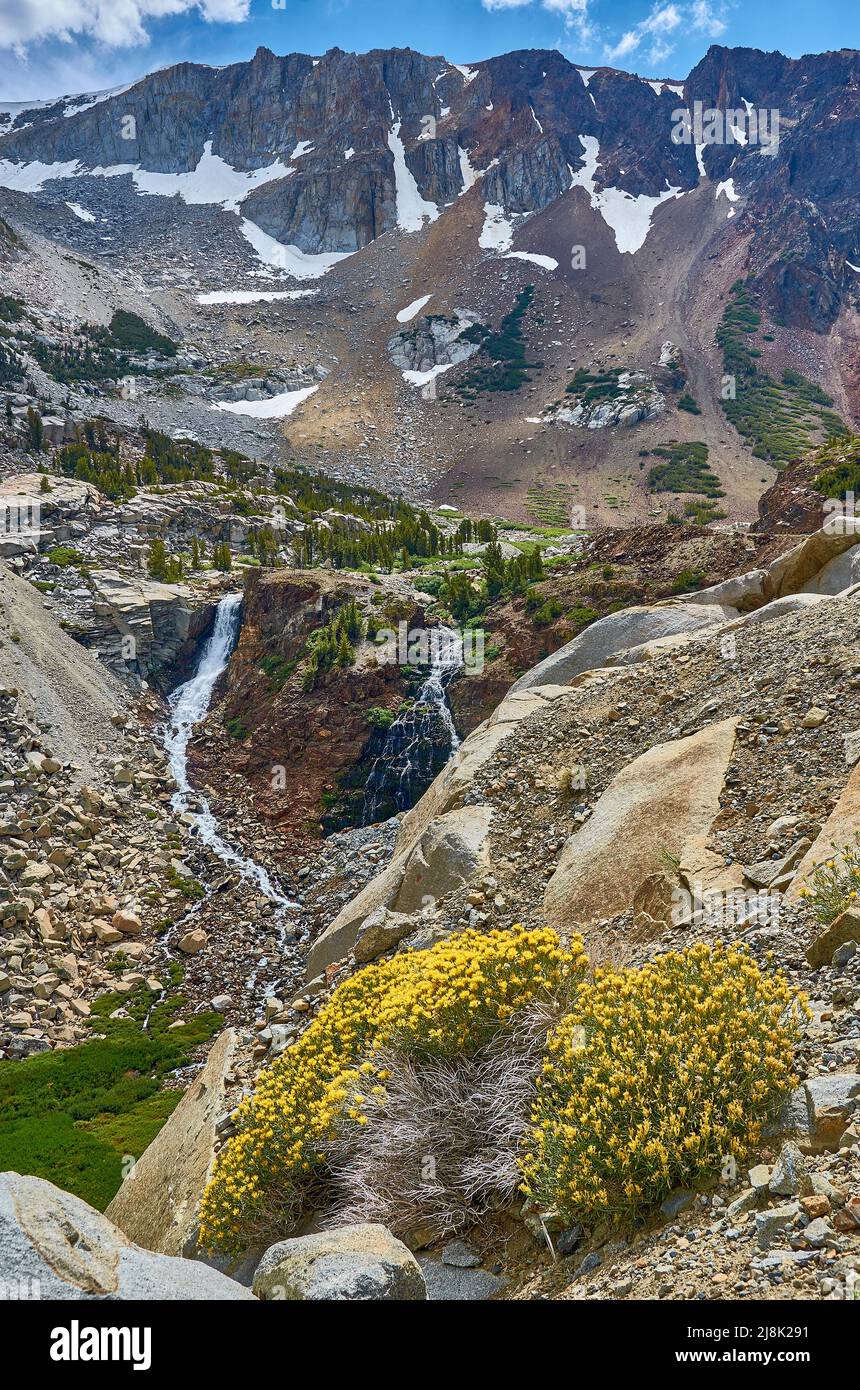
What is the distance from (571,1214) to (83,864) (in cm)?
1992

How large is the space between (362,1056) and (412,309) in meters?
129

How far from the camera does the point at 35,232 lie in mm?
120312

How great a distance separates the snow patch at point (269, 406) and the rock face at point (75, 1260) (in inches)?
3947

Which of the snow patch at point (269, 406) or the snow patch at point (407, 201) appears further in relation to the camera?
the snow patch at point (407, 201)

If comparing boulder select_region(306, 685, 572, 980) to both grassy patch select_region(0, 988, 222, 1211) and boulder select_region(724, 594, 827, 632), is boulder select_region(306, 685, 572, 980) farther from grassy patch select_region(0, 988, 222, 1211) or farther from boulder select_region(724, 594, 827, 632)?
grassy patch select_region(0, 988, 222, 1211)

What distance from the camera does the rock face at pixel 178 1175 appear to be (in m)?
8.02

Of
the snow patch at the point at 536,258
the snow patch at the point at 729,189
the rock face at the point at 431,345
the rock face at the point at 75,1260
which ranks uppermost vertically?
the snow patch at the point at 729,189

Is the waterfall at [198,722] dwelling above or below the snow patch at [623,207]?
below

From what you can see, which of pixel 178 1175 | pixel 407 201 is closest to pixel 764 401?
pixel 407 201

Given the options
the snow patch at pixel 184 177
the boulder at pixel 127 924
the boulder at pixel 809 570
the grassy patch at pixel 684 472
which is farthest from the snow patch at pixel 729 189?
the boulder at pixel 127 924

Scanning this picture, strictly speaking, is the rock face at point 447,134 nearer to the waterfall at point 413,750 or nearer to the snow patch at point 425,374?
the snow patch at point 425,374

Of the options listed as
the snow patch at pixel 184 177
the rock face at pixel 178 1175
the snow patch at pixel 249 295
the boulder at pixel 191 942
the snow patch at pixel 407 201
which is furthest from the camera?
the snow patch at pixel 184 177
